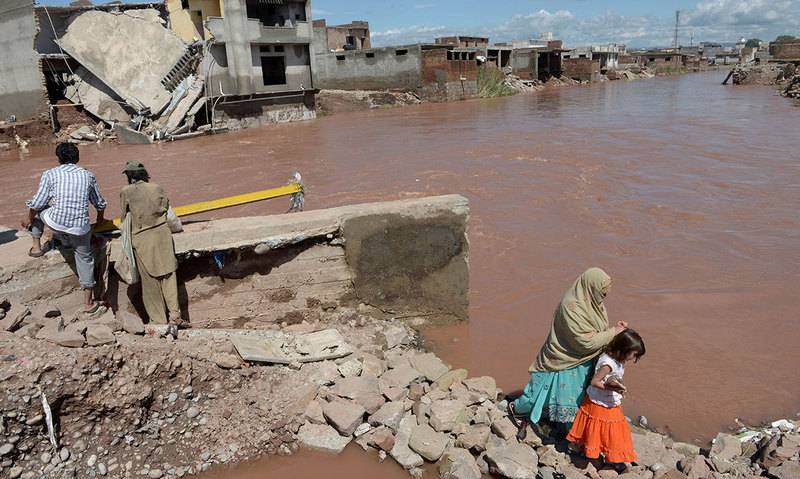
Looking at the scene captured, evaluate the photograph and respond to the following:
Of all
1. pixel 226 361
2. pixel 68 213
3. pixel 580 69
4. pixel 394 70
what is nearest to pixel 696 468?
pixel 226 361

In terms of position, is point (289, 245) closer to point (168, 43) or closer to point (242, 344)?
point (242, 344)

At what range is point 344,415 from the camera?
3.59m

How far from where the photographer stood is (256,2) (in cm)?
2606

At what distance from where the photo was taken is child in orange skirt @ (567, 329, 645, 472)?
3037 millimetres

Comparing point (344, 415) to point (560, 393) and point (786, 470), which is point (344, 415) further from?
point (786, 470)

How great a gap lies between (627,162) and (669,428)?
36.2 ft

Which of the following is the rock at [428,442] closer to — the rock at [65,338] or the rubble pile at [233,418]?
the rubble pile at [233,418]

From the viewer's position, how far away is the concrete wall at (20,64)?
21.9 m

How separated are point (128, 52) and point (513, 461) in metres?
25.1

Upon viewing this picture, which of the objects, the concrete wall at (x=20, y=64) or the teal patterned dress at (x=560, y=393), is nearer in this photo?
the teal patterned dress at (x=560, y=393)

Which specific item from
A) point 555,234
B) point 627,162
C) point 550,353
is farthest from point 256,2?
point 550,353

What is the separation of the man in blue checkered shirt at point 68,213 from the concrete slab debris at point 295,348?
1.12 meters

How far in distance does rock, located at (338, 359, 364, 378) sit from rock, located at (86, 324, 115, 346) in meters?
1.50

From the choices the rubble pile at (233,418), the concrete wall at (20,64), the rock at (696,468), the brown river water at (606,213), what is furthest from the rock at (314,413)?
the concrete wall at (20,64)
